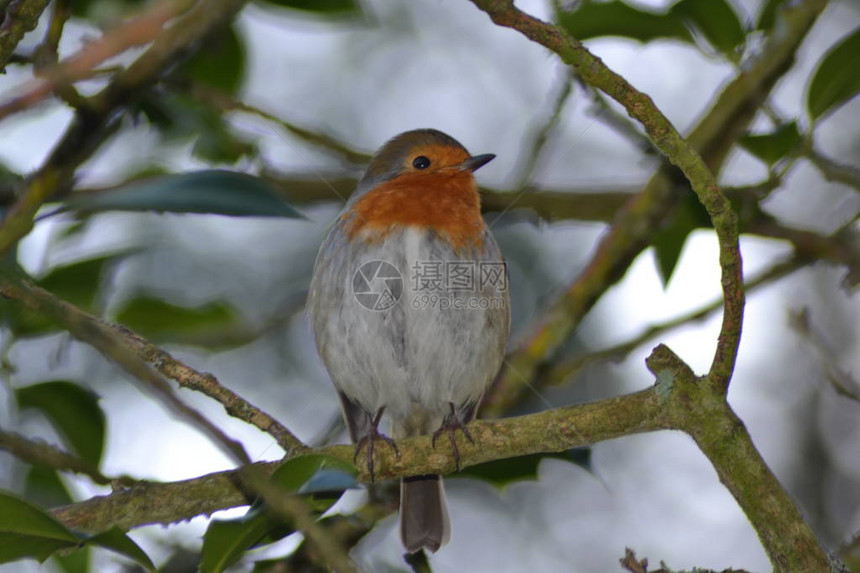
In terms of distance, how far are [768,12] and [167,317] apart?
8.60 feet

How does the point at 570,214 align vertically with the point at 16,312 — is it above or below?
above

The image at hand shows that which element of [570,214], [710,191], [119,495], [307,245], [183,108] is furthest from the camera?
[307,245]

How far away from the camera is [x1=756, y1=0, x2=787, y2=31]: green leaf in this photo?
3742 millimetres

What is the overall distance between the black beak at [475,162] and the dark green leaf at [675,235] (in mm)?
856

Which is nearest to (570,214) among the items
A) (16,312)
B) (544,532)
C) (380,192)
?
(380,192)

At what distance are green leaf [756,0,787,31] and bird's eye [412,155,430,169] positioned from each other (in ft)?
4.98

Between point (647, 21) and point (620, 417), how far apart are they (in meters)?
1.75

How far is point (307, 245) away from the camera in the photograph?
23.1ft

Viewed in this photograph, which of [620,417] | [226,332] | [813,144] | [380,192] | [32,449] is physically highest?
[380,192]

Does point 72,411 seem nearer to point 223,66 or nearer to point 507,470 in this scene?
point 507,470

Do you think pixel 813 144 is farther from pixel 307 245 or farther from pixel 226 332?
pixel 307 245

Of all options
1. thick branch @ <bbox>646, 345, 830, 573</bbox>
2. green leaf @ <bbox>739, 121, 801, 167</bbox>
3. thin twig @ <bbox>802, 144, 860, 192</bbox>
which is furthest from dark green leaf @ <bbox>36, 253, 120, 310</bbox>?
thin twig @ <bbox>802, 144, 860, 192</bbox>

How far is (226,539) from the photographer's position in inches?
85.4

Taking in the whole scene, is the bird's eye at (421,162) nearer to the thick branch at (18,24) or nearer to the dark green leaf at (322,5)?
the dark green leaf at (322,5)
